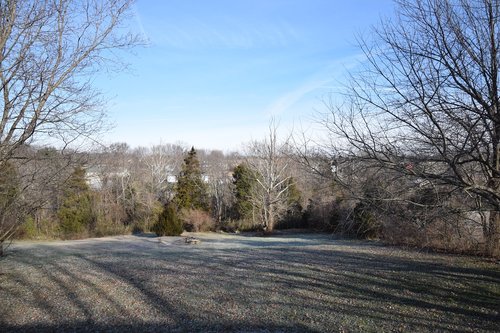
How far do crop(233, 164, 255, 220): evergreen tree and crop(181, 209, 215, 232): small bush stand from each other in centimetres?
360

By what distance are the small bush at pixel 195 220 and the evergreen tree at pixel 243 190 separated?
3.60m

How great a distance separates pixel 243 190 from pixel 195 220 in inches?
213

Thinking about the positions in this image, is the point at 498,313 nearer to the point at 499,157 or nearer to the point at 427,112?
the point at 499,157

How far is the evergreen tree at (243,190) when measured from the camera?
98.9 ft

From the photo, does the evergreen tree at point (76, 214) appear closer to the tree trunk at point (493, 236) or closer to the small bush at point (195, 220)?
the small bush at point (195, 220)

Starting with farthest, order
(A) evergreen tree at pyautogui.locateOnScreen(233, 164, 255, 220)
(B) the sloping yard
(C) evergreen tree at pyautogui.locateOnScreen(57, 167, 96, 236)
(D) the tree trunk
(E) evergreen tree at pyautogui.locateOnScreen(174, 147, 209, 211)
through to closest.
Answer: (A) evergreen tree at pyautogui.locateOnScreen(233, 164, 255, 220), (E) evergreen tree at pyautogui.locateOnScreen(174, 147, 209, 211), (C) evergreen tree at pyautogui.locateOnScreen(57, 167, 96, 236), (D) the tree trunk, (B) the sloping yard

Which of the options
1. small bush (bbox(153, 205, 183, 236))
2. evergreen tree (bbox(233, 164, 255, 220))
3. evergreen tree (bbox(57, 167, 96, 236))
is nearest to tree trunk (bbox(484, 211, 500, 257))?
small bush (bbox(153, 205, 183, 236))

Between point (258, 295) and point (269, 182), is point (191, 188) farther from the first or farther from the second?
point (258, 295)

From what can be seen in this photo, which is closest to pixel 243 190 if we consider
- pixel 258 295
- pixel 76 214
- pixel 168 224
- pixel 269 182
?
pixel 269 182

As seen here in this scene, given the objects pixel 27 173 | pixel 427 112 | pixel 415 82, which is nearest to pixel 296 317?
pixel 427 112

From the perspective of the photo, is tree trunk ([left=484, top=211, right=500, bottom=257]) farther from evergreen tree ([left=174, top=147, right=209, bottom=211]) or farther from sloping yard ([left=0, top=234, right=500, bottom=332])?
evergreen tree ([left=174, top=147, right=209, bottom=211])

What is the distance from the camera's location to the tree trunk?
10.2 meters

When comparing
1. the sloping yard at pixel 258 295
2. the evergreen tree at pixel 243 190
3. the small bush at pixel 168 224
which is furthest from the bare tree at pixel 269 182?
the sloping yard at pixel 258 295

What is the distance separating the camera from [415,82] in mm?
5508
